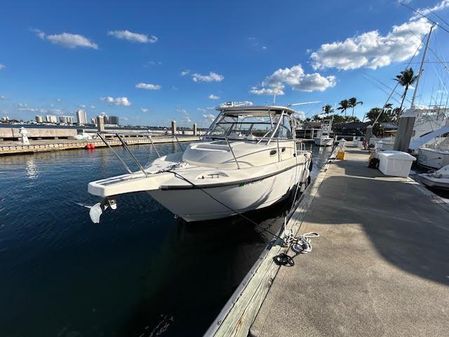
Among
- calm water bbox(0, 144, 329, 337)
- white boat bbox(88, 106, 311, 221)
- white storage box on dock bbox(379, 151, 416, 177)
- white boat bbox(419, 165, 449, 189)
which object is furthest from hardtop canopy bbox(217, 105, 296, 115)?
white boat bbox(419, 165, 449, 189)

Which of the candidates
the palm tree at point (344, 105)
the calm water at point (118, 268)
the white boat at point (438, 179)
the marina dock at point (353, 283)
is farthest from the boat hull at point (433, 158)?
the palm tree at point (344, 105)

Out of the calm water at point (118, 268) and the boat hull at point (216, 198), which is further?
the boat hull at point (216, 198)

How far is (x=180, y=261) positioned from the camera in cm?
489

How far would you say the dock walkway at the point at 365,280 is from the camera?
7.56 feet

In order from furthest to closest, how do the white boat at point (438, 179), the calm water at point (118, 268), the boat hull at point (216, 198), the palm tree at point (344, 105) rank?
the palm tree at point (344, 105) < the white boat at point (438, 179) < the boat hull at point (216, 198) < the calm water at point (118, 268)

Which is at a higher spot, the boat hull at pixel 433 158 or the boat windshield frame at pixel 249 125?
the boat windshield frame at pixel 249 125

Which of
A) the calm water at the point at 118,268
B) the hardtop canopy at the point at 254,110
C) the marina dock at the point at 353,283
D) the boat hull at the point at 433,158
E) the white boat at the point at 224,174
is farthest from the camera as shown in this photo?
the boat hull at the point at 433,158

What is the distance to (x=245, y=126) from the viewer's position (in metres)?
8.31

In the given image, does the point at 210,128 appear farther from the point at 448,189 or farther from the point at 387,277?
the point at 448,189

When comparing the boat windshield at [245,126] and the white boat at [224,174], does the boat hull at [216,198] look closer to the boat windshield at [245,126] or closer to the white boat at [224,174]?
the white boat at [224,174]

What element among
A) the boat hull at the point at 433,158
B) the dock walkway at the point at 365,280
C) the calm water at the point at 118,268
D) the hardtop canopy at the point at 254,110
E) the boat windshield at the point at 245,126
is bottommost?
the calm water at the point at 118,268

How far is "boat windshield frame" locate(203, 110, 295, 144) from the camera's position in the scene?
734cm

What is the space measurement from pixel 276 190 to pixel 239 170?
1.76 meters

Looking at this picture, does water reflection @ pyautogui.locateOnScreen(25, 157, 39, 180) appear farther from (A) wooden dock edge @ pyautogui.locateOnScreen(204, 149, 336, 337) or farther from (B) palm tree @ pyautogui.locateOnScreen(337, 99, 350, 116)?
(B) palm tree @ pyautogui.locateOnScreen(337, 99, 350, 116)
